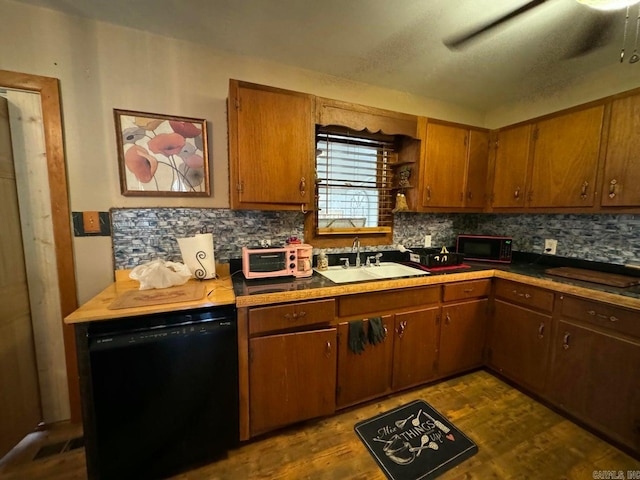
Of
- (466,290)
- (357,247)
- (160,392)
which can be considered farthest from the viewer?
(357,247)

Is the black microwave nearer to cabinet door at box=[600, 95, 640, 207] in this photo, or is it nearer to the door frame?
cabinet door at box=[600, 95, 640, 207]

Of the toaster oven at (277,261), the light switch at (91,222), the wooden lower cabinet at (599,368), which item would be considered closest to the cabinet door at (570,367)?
the wooden lower cabinet at (599,368)

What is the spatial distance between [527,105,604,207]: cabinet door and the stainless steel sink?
→ 3.89ft

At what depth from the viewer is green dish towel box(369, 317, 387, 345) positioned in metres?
1.73

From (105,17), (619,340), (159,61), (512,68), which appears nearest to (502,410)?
(619,340)

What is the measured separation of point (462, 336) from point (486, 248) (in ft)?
2.82

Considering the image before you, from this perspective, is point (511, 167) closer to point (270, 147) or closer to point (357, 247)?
point (357, 247)

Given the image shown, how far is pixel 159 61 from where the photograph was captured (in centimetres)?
167

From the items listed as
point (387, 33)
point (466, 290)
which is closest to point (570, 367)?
point (466, 290)

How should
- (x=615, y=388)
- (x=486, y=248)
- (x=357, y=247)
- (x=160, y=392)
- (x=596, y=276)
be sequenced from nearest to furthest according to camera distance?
(x=160, y=392), (x=615, y=388), (x=596, y=276), (x=357, y=247), (x=486, y=248)

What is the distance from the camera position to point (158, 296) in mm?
1394

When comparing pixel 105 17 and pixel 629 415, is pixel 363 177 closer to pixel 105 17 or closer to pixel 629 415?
pixel 105 17

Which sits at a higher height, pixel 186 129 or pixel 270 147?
pixel 186 129

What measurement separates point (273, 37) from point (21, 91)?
147 centimetres
